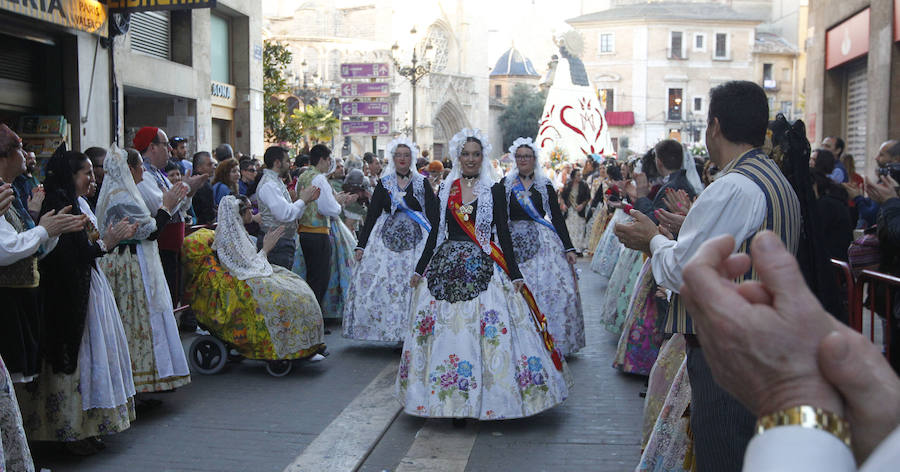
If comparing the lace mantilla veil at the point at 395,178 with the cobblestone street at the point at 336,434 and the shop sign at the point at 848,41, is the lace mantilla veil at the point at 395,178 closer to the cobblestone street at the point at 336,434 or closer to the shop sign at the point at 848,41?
the cobblestone street at the point at 336,434

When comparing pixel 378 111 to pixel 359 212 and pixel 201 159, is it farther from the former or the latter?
pixel 201 159

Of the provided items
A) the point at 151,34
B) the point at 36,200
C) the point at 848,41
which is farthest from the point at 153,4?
the point at 848,41

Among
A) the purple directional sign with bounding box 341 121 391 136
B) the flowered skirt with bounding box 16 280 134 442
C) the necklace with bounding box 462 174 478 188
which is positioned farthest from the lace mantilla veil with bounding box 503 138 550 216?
the purple directional sign with bounding box 341 121 391 136

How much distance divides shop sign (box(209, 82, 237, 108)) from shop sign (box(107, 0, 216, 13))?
181 inches

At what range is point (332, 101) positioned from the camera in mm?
49250

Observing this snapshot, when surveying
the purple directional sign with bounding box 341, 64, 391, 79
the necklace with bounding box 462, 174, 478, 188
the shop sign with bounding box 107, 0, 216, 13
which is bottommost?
the necklace with bounding box 462, 174, 478, 188

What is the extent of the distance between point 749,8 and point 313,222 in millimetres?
68699

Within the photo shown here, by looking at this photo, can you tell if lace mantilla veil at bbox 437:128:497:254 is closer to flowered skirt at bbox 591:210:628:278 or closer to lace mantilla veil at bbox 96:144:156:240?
lace mantilla veil at bbox 96:144:156:240

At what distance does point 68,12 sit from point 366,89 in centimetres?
1242

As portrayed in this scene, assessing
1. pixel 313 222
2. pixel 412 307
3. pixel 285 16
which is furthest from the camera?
pixel 285 16

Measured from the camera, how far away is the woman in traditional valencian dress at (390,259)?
8.90 m

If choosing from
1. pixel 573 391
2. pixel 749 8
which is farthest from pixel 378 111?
pixel 749 8

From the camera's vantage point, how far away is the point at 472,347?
5.97 meters

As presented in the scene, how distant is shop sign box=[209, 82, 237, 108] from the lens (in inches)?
713
